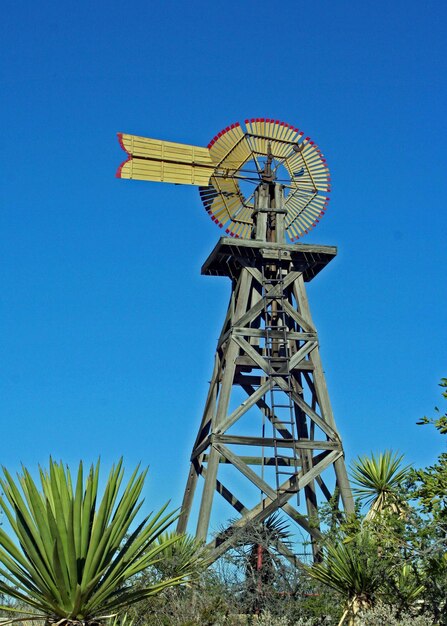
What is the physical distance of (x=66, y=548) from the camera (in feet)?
27.6

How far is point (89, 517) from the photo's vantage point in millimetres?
Result: 8727

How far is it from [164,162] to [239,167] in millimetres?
2227

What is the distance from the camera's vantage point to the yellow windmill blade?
20.2m

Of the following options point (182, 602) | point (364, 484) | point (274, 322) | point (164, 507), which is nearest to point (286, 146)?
point (274, 322)

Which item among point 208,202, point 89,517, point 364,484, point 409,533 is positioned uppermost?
point 208,202

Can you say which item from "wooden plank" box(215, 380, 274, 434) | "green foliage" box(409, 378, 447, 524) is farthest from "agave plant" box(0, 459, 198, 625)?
"wooden plank" box(215, 380, 274, 434)

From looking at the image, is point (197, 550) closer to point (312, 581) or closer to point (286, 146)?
point (312, 581)

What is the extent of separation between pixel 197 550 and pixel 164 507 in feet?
29.1

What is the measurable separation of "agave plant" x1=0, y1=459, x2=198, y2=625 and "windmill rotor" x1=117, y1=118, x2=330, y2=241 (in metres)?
12.5

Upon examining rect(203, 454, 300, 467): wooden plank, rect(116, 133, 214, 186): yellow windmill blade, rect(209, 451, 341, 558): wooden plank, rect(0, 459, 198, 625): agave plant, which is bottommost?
rect(0, 459, 198, 625): agave plant

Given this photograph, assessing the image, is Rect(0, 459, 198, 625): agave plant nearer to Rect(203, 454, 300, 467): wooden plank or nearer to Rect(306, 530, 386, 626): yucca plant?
Rect(306, 530, 386, 626): yucca plant

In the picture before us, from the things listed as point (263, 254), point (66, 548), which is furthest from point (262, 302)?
point (66, 548)

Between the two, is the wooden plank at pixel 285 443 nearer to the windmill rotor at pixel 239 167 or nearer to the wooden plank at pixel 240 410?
the wooden plank at pixel 240 410

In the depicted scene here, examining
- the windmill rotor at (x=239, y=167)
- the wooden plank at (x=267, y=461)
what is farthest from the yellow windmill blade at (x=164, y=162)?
the wooden plank at (x=267, y=461)
